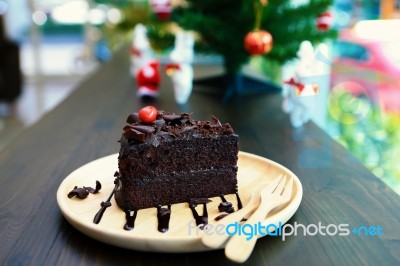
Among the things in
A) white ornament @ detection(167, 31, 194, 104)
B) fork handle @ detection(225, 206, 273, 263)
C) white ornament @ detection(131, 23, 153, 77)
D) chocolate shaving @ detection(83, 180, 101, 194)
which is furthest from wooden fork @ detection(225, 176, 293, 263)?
white ornament @ detection(131, 23, 153, 77)

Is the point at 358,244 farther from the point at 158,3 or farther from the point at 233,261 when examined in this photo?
the point at 158,3

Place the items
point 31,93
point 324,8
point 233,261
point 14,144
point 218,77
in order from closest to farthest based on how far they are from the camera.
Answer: point 233,261 < point 14,144 < point 324,8 < point 218,77 < point 31,93

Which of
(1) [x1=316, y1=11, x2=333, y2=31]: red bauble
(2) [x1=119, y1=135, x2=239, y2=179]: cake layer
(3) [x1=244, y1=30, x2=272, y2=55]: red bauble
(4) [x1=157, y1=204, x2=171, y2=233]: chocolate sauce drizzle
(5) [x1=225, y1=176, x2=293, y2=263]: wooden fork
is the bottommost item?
(4) [x1=157, y1=204, x2=171, y2=233]: chocolate sauce drizzle

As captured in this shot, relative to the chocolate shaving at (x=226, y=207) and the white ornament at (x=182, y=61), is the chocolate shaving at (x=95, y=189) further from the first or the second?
the white ornament at (x=182, y=61)

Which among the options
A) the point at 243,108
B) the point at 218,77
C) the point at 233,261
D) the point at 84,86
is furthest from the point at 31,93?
the point at 233,261

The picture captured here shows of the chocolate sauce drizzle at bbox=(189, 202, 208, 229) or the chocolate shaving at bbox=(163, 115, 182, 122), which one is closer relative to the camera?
the chocolate sauce drizzle at bbox=(189, 202, 208, 229)

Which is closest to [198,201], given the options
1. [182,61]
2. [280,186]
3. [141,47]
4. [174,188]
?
[174,188]

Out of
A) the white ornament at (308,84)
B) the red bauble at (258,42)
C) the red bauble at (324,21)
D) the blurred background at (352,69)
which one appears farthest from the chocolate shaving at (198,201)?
the red bauble at (324,21)

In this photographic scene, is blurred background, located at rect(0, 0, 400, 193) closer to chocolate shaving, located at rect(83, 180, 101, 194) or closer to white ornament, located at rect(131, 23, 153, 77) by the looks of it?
white ornament, located at rect(131, 23, 153, 77)
